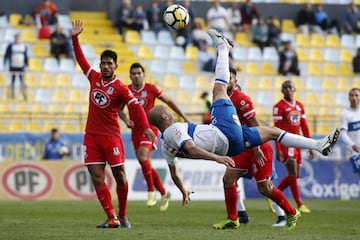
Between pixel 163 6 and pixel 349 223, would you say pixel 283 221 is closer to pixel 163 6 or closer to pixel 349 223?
pixel 349 223

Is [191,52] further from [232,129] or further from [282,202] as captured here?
[232,129]

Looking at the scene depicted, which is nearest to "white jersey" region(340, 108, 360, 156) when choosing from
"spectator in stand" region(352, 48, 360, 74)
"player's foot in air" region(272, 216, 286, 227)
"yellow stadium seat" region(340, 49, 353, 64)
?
"player's foot in air" region(272, 216, 286, 227)

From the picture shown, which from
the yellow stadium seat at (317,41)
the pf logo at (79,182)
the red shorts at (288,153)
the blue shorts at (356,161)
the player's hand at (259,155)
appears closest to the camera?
the player's hand at (259,155)

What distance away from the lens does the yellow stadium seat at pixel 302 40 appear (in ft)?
114

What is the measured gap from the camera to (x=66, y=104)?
27.9 meters

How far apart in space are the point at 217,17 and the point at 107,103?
18.7 m

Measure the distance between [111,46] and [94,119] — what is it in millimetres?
17994

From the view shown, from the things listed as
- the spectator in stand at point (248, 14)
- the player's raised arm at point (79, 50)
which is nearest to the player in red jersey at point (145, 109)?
the player's raised arm at point (79, 50)

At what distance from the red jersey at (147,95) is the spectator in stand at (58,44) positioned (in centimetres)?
1235

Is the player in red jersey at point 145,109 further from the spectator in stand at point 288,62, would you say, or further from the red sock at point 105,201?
the spectator in stand at point 288,62

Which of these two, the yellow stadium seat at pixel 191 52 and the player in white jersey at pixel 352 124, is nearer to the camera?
the player in white jersey at pixel 352 124

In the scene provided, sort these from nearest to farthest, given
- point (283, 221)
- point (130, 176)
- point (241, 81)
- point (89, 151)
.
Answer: point (89, 151), point (283, 221), point (130, 176), point (241, 81)

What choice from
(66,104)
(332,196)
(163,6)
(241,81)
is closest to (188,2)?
(163,6)

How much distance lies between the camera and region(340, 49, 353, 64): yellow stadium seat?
34.5 m
